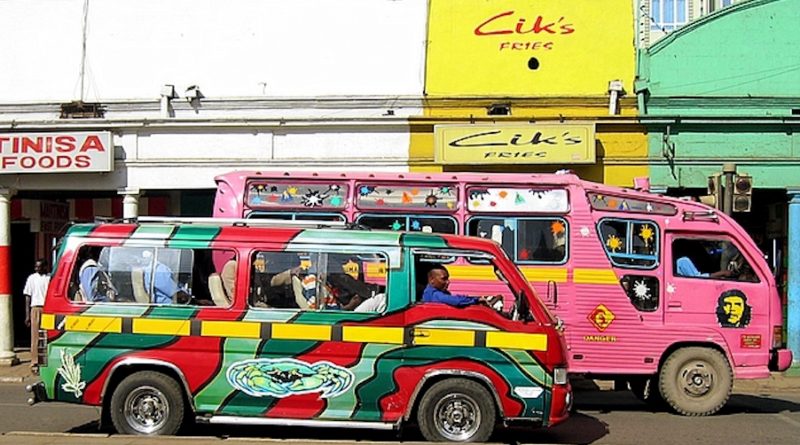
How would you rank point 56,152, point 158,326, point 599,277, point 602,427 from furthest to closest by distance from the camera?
1. point 56,152
2. point 599,277
3. point 602,427
4. point 158,326

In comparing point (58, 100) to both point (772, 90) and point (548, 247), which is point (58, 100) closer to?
point (548, 247)

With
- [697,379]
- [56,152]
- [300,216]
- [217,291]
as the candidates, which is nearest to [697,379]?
[697,379]

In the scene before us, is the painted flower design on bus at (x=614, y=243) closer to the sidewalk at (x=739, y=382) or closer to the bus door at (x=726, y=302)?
the bus door at (x=726, y=302)

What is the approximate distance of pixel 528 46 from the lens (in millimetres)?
18750

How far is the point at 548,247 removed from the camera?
13.3 meters

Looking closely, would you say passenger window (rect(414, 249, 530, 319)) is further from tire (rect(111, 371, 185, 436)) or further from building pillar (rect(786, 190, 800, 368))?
building pillar (rect(786, 190, 800, 368))

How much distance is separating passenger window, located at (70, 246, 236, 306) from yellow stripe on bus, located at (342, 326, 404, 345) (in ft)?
4.05

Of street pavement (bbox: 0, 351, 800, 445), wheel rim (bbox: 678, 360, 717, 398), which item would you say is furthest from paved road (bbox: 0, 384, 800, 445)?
wheel rim (bbox: 678, 360, 717, 398)

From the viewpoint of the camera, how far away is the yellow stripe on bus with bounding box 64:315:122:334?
32.8 feet

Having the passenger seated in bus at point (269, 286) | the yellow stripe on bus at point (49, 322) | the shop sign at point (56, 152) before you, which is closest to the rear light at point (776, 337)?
the passenger seated in bus at point (269, 286)

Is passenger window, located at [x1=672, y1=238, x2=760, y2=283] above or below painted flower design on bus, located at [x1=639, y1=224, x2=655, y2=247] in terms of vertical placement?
below

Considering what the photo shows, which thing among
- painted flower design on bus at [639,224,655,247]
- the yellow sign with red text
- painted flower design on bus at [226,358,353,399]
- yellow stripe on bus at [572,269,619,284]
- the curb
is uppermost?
the yellow sign with red text

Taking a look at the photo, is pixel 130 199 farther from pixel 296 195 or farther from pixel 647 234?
pixel 647 234

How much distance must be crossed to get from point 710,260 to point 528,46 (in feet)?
22.0
